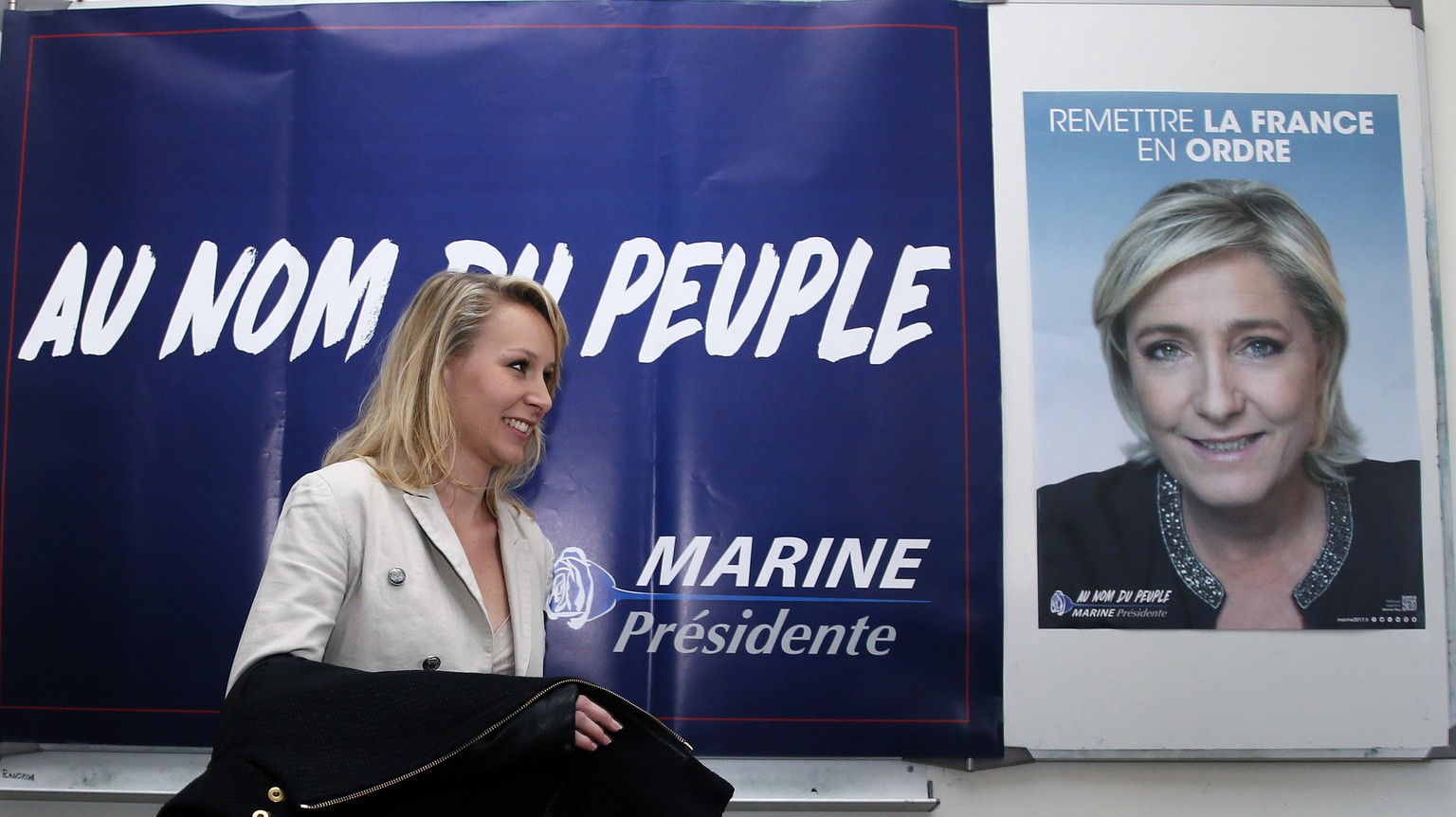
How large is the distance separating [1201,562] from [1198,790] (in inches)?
20.1

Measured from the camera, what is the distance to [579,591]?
2314 millimetres

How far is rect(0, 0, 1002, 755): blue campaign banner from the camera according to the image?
230cm

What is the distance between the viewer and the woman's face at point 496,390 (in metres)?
1.56

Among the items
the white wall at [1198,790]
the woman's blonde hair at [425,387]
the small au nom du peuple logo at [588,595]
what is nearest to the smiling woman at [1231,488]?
the white wall at [1198,790]

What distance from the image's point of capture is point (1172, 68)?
2.45m

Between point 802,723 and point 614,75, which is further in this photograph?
point 614,75

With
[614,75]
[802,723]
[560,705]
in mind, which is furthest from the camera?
[614,75]

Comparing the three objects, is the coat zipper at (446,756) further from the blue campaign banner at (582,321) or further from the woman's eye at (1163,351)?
the woman's eye at (1163,351)

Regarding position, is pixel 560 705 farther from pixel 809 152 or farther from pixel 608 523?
pixel 809 152

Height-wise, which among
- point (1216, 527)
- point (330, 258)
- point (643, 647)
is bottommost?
point (643, 647)

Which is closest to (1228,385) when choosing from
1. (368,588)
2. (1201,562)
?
(1201,562)

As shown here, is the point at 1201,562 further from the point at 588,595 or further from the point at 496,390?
the point at 496,390

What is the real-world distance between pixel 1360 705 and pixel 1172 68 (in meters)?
1.51

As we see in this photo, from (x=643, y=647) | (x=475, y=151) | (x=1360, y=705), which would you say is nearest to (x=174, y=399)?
(x=475, y=151)
